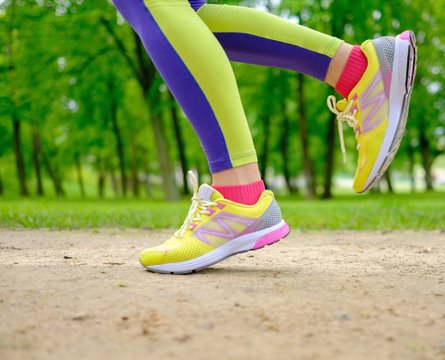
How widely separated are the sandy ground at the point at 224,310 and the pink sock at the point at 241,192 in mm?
261

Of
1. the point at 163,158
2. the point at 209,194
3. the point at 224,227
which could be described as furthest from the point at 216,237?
the point at 163,158

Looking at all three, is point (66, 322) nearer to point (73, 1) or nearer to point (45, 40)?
point (73, 1)

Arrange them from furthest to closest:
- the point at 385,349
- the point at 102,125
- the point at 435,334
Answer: the point at 102,125, the point at 435,334, the point at 385,349

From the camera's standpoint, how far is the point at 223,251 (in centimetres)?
196

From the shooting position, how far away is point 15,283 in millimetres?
1706

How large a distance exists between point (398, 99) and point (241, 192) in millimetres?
628

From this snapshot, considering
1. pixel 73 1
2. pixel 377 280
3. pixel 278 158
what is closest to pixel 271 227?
pixel 377 280

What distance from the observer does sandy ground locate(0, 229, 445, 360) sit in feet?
3.73

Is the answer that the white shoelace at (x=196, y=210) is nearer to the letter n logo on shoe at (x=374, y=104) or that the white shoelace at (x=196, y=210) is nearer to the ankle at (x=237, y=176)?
the ankle at (x=237, y=176)

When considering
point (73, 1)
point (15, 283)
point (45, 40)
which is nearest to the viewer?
point (15, 283)

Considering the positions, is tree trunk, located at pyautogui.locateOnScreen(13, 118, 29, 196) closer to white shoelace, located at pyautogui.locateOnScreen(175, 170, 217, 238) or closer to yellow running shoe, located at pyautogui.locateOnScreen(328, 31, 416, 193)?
white shoelace, located at pyautogui.locateOnScreen(175, 170, 217, 238)

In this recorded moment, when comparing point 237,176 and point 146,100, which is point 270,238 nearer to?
point 237,176

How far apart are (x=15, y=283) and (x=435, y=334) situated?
1203 millimetres

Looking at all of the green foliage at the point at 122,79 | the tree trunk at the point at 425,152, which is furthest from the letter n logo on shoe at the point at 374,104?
the tree trunk at the point at 425,152
